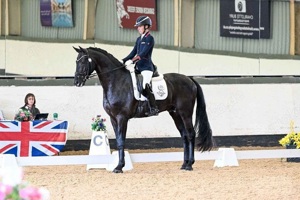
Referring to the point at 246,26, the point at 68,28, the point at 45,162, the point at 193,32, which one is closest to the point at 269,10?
the point at 246,26

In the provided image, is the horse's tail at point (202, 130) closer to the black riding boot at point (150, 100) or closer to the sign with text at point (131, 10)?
the black riding boot at point (150, 100)

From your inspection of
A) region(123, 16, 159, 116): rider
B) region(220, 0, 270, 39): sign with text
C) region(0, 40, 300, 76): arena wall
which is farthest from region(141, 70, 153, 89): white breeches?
region(220, 0, 270, 39): sign with text

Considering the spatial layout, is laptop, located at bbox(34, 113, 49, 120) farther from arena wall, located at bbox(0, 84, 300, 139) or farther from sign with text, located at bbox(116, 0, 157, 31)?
sign with text, located at bbox(116, 0, 157, 31)

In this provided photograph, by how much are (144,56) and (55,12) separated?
10.2 feet

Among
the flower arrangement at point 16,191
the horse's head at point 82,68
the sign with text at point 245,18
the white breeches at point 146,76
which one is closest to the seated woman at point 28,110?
the horse's head at point 82,68

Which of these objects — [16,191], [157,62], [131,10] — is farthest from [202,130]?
[16,191]

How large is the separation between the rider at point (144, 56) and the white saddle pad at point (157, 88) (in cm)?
5

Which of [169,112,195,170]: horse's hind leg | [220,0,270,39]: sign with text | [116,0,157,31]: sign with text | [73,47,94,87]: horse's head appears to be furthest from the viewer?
[220,0,270,39]: sign with text

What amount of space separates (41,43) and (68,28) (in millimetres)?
420

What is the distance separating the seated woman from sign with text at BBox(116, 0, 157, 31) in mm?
1933

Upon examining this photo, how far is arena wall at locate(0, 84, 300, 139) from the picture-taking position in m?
9.72

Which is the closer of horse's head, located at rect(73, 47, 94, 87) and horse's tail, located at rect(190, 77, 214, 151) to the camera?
horse's head, located at rect(73, 47, 94, 87)

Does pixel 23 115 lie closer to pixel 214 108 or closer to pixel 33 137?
pixel 33 137

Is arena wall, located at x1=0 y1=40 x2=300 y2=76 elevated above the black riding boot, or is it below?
above
